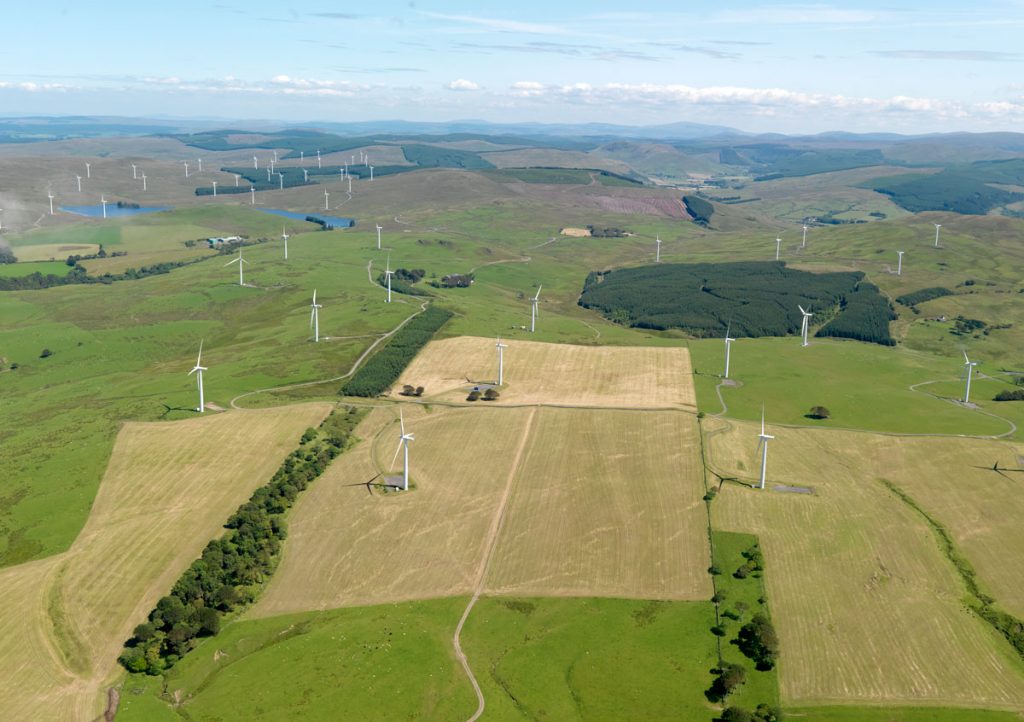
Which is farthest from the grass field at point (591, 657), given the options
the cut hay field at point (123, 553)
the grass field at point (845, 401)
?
the grass field at point (845, 401)

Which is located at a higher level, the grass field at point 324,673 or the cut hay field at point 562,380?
the cut hay field at point 562,380

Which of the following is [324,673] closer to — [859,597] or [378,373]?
[859,597]

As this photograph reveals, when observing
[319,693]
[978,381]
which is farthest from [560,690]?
[978,381]

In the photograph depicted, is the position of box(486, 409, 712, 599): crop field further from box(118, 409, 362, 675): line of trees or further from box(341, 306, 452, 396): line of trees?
box(341, 306, 452, 396): line of trees

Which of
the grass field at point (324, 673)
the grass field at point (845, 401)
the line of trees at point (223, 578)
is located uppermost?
the grass field at point (845, 401)

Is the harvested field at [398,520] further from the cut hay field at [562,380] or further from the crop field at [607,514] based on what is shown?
the cut hay field at [562,380]

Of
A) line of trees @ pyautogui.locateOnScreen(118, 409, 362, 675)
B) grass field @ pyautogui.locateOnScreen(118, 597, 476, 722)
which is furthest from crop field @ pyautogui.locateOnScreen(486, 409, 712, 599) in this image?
line of trees @ pyautogui.locateOnScreen(118, 409, 362, 675)

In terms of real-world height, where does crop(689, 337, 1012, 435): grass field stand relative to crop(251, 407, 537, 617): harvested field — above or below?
above
